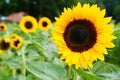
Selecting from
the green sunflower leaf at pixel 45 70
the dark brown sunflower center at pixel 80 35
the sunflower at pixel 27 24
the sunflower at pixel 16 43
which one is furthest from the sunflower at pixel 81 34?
the sunflower at pixel 27 24

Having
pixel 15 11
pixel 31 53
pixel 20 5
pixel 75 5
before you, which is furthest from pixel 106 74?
pixel 15 11

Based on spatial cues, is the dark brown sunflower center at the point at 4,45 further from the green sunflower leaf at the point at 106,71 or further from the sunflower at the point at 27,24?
the green sunflower leaf at the point at 106,71

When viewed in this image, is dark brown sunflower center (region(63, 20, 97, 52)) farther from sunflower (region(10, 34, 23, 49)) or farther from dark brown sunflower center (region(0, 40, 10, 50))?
dark brown sunflower center (region(0, 40, 10, 50))

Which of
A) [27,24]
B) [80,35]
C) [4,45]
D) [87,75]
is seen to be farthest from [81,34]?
[27,24]

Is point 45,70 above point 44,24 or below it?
below

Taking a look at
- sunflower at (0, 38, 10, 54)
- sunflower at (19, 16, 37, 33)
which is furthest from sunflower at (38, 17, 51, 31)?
sunflower at (0, 38, 10, 54)

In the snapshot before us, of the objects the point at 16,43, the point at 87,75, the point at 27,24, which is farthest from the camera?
the point at 27,24

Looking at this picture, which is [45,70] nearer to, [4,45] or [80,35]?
[80,35]

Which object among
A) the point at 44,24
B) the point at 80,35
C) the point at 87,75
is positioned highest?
the point at 44,24
